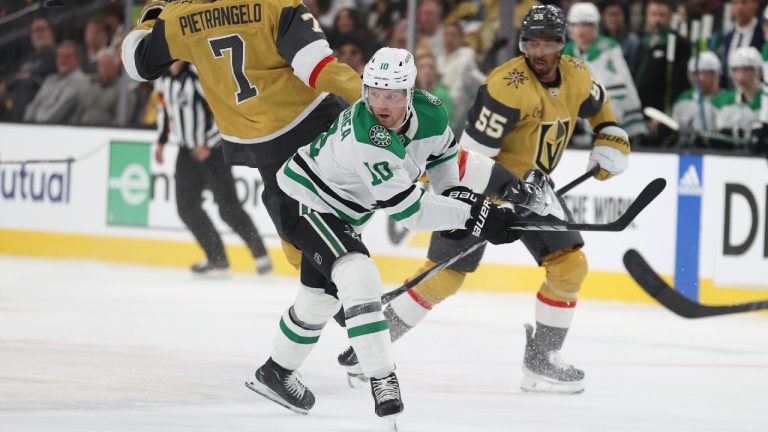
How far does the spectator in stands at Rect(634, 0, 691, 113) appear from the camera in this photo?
7672 mm

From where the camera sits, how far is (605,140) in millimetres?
5035

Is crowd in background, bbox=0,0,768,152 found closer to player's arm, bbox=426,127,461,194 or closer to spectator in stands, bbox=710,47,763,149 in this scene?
spectator in stands, bbox=710,47,763,149

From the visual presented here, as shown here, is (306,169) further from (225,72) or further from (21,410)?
(21,410)

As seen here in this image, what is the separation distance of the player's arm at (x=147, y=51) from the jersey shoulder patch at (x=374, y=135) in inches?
42.6

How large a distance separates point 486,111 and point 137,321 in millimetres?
2220

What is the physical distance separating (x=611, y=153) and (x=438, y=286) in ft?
2.63

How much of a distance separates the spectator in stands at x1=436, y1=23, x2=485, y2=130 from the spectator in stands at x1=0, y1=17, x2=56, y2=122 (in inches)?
114

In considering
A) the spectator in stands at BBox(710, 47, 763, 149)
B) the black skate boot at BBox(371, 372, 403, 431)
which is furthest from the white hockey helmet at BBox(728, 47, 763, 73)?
the black skate boot at BBox(371, 372, 403, 431)

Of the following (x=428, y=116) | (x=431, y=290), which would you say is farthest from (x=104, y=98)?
(x=428, y=116)

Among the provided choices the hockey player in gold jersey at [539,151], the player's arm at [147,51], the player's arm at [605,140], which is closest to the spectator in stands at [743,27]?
the player's arm at [605,140]

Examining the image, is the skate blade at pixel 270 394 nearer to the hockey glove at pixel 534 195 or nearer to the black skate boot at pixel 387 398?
the black skate boot at pixel 387 398

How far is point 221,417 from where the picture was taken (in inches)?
155

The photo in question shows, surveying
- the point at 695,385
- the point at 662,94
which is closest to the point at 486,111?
the point at 695,385

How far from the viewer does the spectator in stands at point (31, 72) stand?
944cm
